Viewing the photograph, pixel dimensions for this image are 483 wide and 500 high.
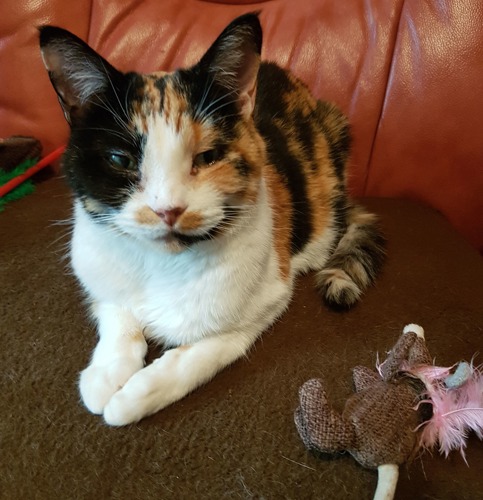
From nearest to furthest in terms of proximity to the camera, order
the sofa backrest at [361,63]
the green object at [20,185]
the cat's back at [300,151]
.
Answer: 1. the cat's back at [300,151]
2. the sofa backrest at [361,63]
3. the green object at [20,185]

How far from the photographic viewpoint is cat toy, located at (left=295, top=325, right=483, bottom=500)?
0.71 metres

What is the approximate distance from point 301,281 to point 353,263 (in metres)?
0.13

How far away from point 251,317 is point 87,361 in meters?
0.32

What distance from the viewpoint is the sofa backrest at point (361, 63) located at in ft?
4.34

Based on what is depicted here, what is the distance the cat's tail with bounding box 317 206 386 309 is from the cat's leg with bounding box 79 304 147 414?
1.39 feet

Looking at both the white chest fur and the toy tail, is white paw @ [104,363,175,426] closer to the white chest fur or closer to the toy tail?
the white chest fur

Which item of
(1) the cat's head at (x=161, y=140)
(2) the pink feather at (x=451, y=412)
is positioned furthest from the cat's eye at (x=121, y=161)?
(2) the pink feather at (x=451, y=412)

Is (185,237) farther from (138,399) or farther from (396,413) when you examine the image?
(396,413)

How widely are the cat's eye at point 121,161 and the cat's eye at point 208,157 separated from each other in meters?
0.10

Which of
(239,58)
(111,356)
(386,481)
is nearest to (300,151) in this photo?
(239,58)

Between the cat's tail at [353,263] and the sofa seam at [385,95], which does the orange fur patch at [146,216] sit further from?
the sofa seam at [385,95]

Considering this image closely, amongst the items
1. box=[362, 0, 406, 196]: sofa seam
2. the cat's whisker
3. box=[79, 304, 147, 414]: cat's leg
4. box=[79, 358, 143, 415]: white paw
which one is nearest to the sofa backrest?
box=[362, 0, 406, 196]: sofa seam

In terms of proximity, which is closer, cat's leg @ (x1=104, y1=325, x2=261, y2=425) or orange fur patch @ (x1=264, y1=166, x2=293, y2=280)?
cat's leg @ (x1=104, y1=325, x2=261, y2=425)

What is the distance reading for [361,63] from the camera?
1.40m
